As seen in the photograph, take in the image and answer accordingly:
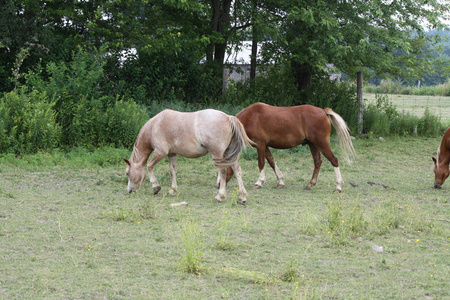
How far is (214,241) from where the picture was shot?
6125 millimetres

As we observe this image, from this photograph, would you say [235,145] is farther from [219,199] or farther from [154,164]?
[154,164]

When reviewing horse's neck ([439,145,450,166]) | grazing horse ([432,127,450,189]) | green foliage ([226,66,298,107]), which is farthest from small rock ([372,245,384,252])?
green foliage ([226,66,298,107])

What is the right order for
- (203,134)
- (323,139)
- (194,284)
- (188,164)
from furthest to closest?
(188,164), (323,139), (203,134), (194,284)

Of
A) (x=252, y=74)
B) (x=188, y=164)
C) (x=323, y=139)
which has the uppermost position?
(x=252, y=74)

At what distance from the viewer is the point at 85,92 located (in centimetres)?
1368

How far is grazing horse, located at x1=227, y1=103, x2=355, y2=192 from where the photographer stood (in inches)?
380

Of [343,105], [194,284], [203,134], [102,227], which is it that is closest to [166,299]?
[194,284]

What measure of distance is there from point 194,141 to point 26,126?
542cm

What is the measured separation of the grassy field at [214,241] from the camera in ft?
15.6

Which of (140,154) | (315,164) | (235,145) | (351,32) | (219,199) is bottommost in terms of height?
(219,199)

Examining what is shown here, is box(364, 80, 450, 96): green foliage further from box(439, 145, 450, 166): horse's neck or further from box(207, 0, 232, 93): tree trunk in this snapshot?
box(439, 145, 450, 166): horse's neck

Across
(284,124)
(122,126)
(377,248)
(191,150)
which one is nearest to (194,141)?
(191,150)

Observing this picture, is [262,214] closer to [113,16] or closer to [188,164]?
[188,164]

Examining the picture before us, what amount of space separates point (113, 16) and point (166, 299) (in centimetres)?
1195
